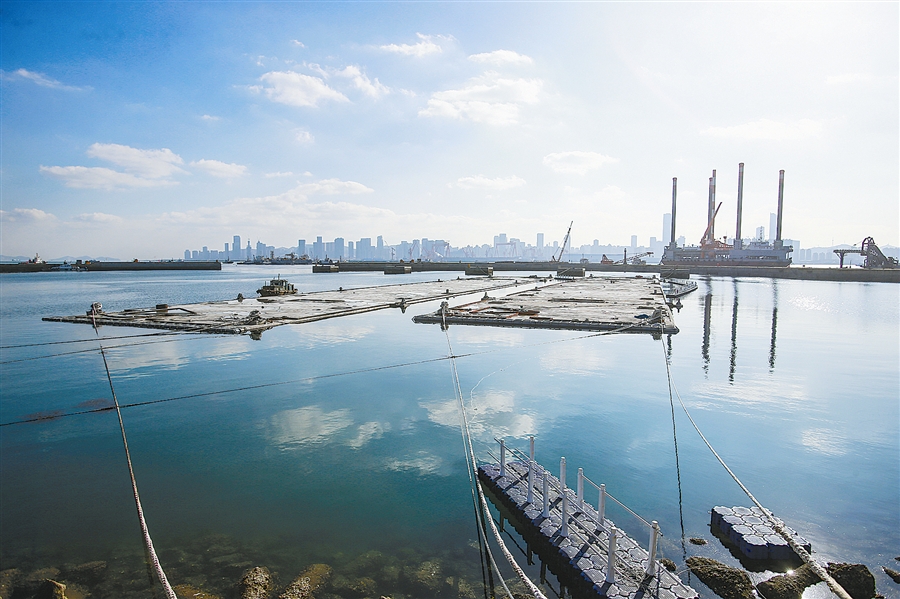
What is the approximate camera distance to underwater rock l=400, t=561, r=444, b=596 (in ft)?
26.7

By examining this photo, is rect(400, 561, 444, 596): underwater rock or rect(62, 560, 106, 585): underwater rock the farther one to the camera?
rect(62, 560, 106, 585): underwater rock

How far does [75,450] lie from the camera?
14383mm

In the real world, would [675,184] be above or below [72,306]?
above

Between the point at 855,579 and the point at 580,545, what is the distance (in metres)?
4.40

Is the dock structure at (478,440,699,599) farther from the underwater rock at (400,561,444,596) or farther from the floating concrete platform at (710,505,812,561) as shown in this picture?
the underwater rock at (400,561,444,596)

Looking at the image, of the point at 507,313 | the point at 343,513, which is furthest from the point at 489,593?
the point at 507,313

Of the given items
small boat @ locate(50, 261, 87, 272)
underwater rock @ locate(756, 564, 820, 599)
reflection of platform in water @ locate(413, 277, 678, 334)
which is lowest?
underwater rock @ locate(756, 564, 820, 599)

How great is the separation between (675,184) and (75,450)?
483 ft

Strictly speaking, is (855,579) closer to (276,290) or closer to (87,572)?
(87,572)

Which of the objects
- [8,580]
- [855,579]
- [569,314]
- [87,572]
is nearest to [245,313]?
[569,314]

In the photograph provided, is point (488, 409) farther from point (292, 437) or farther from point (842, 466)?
point (842, 466)

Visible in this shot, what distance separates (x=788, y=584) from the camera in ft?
26.2

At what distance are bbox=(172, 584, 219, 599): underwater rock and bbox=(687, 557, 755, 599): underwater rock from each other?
8.01 m

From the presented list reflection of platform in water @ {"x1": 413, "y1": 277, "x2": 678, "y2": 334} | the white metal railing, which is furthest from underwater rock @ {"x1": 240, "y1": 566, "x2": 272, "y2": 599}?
reflection of platform in water @ {"x1": 413, "y1": 277, "x2": 678, "y2": 334}
